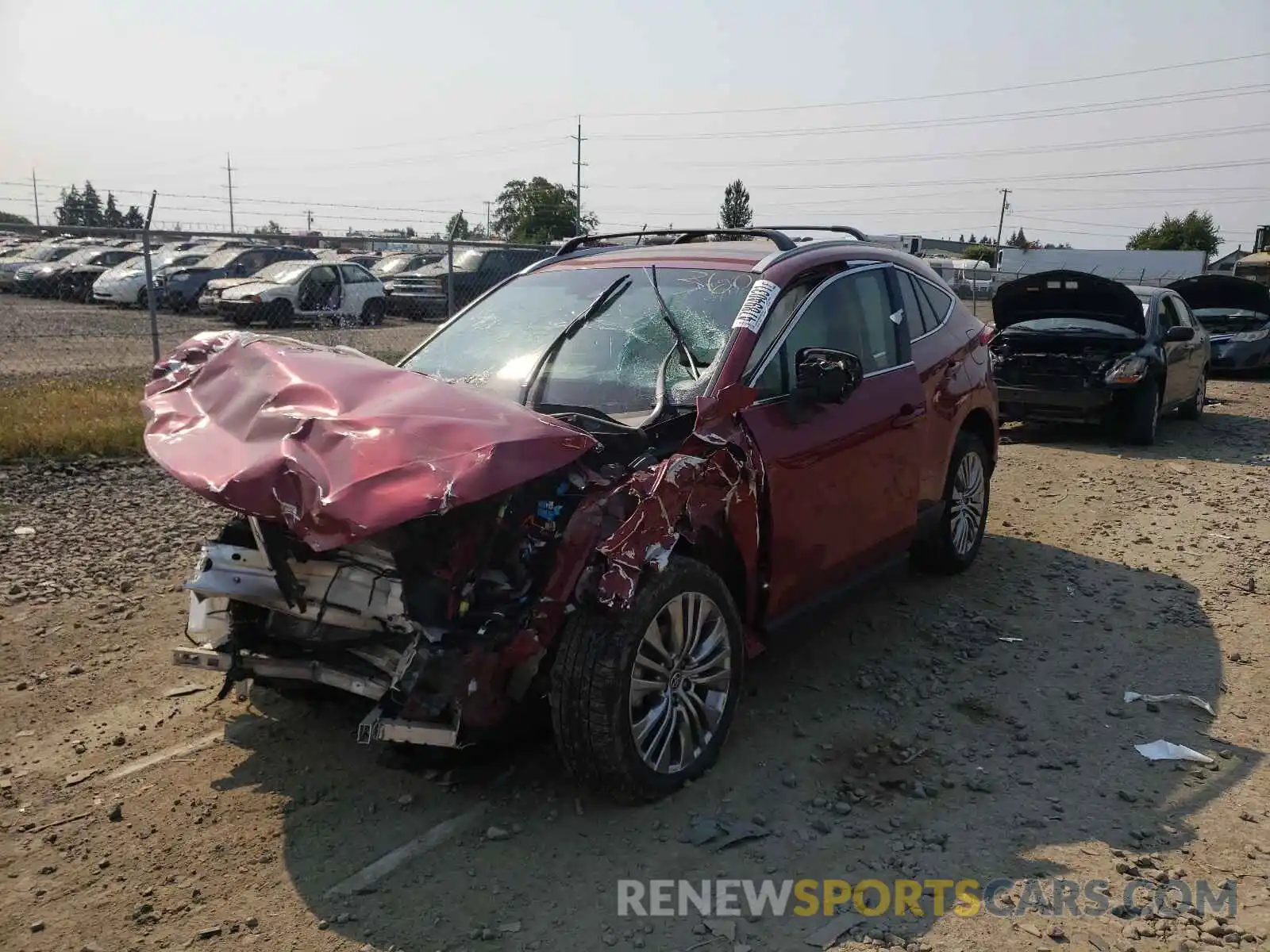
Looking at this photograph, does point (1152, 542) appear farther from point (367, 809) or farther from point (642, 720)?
point (367, 809)

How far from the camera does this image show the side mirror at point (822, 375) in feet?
13.3

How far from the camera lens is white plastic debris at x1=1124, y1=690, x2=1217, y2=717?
4.50 metres

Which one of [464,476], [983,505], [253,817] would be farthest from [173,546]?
[983,505]

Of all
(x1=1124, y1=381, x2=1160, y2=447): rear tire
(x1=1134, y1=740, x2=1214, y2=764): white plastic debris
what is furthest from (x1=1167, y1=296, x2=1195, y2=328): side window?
(x1=1134, y1=740, x2=1214, y2=764): white plastic debris

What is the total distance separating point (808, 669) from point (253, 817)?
2.51 m

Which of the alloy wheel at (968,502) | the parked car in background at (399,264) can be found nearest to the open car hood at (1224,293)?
the alloy wheel at (968,502)

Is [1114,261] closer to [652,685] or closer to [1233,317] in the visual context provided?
[1233,317]

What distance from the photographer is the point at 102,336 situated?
15.5 metres

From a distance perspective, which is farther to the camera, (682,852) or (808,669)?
(808,669)

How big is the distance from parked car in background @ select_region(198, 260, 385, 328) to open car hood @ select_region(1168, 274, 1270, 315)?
14.2 metres

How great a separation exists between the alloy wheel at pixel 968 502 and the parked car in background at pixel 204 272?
19080 millimetres

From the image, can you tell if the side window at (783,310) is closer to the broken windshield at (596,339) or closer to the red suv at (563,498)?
the red suv at (563,498)

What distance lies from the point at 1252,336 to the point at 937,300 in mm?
12889

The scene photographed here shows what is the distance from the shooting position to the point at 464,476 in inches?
119
